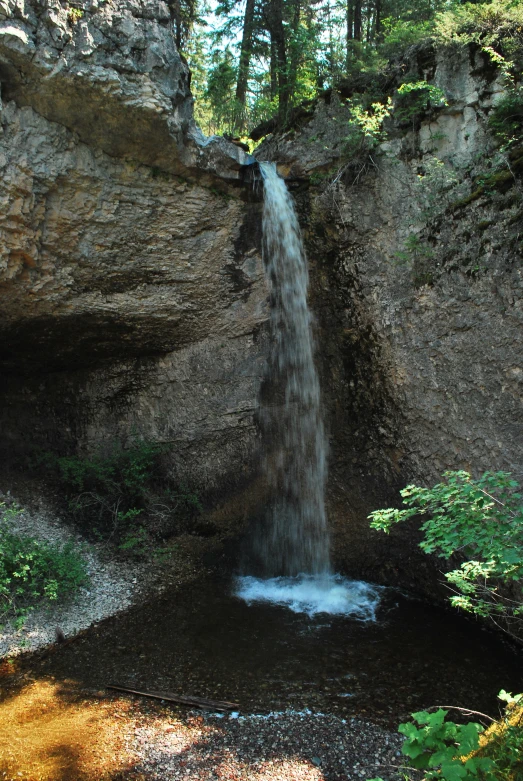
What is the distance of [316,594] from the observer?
686cm

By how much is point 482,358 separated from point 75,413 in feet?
21.0

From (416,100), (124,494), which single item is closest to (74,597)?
(124,494)

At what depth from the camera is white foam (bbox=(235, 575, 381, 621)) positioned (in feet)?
20.9

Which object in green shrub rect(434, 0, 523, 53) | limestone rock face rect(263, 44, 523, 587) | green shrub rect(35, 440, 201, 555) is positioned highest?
green shrub rect(434, 0, 523, 53)

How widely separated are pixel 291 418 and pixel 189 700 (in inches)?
169

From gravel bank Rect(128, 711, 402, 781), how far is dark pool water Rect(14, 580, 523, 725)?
0.23 meters

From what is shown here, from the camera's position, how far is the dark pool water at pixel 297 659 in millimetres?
4629

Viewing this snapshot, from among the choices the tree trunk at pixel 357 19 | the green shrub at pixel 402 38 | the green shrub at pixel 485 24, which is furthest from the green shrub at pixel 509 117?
the tree trunk at pixel 357 19

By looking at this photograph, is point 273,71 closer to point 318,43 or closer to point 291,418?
point 318,43

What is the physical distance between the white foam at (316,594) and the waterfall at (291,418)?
374 mm

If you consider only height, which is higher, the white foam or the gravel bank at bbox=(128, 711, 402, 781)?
the white foam

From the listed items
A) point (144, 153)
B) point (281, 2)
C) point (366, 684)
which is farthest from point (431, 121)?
point (366, 684)

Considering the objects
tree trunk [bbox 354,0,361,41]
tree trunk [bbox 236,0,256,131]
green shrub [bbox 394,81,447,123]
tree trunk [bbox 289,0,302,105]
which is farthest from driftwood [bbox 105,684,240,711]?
tree trunk [bbox 354,0,361,41]

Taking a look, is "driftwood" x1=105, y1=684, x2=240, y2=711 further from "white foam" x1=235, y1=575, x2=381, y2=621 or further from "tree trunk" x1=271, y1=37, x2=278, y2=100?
"tree trunk" x1=271, y1=37, x2=278, y2=100
